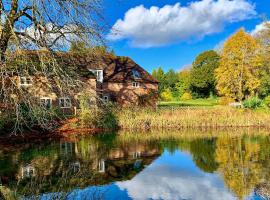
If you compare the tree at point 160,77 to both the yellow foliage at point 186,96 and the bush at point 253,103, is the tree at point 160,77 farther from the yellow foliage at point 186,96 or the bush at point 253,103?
the bush at point 253,103

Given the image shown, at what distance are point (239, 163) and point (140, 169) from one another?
16.1 ft

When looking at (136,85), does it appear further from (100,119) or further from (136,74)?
(100,119)

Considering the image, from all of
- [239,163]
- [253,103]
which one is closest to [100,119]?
[239,163]

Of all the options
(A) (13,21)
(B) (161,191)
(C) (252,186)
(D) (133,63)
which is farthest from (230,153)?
(D) (133,63)

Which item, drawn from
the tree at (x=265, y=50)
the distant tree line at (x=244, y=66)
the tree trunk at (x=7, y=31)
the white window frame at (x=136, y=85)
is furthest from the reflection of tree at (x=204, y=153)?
the tree at (x=265, y=50)

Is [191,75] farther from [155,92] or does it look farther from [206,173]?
[206,173]

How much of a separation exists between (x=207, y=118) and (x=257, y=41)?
18811 millimetres

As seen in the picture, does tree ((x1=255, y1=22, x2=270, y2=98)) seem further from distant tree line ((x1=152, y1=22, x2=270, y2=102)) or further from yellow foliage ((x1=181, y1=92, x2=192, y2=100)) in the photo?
yellow foliage ((x1=181, y1=92, x2=192, y2=100))

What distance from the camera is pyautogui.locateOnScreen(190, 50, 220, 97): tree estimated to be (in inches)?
Answer: 2785

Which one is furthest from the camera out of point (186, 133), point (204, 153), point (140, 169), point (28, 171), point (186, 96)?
point (186, 96)

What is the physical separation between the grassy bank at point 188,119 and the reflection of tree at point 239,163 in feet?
23.8

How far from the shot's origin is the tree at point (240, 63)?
4397 cm

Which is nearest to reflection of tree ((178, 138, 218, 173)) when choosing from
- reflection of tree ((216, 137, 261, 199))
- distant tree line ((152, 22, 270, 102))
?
reflection of tree ((216, 137, 261, 199))

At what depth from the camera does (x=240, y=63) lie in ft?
145
